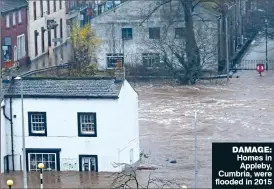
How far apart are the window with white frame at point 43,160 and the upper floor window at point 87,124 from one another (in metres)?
1.48

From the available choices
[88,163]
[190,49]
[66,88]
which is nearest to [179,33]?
[190,49]

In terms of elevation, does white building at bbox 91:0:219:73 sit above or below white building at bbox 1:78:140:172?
above

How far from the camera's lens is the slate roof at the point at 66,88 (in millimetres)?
35781

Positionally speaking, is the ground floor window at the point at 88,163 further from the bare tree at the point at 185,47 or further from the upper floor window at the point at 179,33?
the upper floor window at the point at 179,33

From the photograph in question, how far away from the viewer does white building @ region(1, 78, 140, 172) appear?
3566 centimetres

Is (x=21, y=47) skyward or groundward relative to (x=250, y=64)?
skyward

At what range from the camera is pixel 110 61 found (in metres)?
64.5

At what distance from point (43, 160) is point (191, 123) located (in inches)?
454

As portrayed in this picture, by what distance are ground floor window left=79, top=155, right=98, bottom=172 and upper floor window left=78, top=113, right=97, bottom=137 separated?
82cm

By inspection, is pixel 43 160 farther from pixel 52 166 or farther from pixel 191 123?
pixel 191 123

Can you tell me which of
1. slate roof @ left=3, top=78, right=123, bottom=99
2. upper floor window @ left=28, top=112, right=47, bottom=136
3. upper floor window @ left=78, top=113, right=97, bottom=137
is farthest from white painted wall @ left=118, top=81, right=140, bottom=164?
upper floor window @ left=28, top=112, right=47, bottom=136

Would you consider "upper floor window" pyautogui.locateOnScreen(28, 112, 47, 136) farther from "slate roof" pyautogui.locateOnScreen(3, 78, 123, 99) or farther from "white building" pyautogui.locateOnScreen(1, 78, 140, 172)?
"slate roof" pyautogui.locateOnScreen(3, 78, 123, 99)

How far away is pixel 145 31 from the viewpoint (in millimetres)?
64500

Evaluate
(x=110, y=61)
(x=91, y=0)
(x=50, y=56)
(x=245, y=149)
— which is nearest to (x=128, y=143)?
(x=245, y=149)
